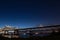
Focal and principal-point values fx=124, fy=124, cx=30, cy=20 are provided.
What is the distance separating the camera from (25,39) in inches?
208

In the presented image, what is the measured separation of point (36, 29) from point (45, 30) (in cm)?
38

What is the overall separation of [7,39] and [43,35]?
5.95 ft

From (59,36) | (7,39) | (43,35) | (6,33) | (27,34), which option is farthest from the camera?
(6,33)

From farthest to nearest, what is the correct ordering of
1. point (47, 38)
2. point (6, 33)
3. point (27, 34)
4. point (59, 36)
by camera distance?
point (6, 33) < point (27, 34) < point (47, 38) < point (59, 36)

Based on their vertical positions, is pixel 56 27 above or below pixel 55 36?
above

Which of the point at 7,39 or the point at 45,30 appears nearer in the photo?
the point at 45,30

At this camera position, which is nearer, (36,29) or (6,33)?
(36,29)

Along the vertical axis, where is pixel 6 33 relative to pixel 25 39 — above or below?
above

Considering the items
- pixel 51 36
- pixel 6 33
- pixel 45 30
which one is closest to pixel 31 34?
pixel 45 30

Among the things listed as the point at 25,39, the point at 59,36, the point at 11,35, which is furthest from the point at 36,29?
the point at 11,35

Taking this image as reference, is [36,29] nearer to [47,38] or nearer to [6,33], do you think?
[47,38]

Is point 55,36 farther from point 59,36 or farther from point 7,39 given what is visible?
point 7,39

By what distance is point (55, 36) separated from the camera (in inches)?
171

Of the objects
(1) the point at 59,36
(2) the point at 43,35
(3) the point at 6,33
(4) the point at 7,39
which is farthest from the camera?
(3) the point at 6,33
